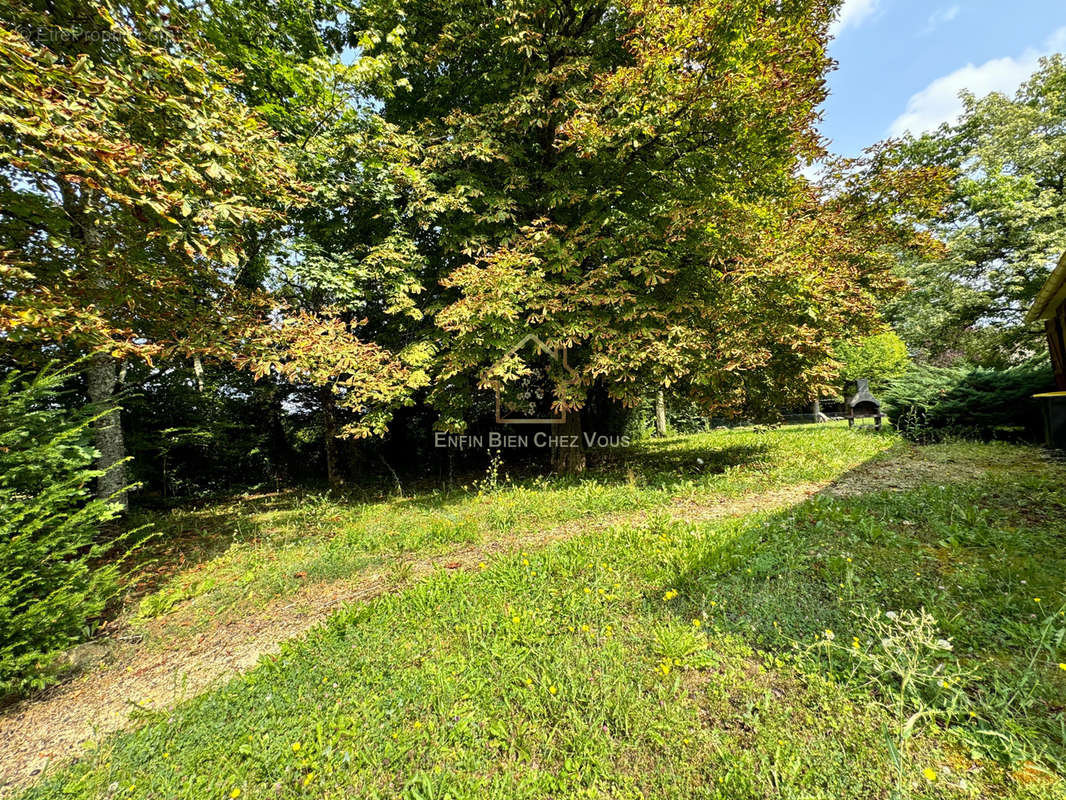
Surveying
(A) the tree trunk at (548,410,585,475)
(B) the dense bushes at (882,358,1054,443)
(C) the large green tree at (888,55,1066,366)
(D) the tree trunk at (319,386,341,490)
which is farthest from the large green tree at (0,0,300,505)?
(C) the large green tree at (888,55,1066,366)

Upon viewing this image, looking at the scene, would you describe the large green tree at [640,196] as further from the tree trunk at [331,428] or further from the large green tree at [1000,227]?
the large green tree at [1000,227]

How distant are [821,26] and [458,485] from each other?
37.0ft

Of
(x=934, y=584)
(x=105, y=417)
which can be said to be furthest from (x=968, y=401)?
(x=105, y=417)

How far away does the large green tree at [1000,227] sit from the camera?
1311 cm

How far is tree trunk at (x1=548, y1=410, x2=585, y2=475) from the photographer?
862 cm

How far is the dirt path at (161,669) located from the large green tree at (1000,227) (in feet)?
60.9

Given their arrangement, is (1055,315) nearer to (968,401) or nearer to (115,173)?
(968,401)

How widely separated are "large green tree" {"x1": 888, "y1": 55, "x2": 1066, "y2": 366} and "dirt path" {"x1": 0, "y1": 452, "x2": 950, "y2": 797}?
18.6 metres

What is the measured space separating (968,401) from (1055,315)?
2038 millimetres

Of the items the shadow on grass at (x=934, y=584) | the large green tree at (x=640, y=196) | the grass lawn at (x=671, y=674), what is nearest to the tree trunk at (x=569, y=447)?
the large green tree at (x=640, y=196)

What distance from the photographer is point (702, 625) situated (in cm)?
268

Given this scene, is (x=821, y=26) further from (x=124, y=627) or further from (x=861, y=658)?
(x=124, y=627)

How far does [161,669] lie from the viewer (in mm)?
2924

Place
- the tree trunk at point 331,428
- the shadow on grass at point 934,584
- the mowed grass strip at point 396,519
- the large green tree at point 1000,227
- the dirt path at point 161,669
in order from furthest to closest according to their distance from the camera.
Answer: the large green tree at point 1000,227
the tree trunk at point 331,428
the mowed grass strip at point 396,519
the dirt path at point 161,669
the shadow on grass at point 934,584
